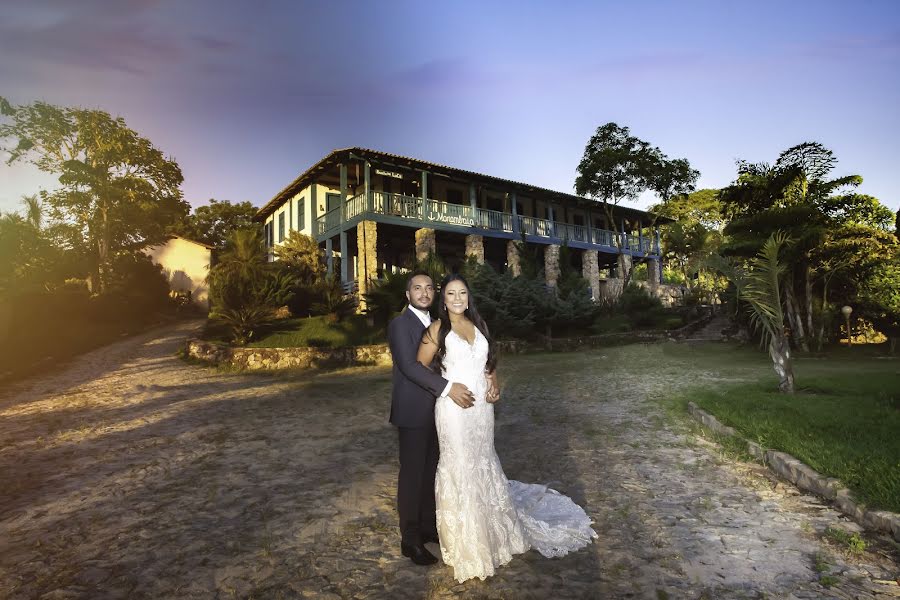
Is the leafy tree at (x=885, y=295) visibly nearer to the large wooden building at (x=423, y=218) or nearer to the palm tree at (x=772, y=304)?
the palm tree at (x=772, y=304)

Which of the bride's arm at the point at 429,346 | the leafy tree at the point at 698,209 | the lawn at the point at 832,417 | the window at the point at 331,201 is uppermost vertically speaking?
the leafy tree at the point at 698,209

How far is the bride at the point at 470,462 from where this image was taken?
2967 mm

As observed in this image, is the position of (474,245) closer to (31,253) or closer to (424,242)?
(424,242)

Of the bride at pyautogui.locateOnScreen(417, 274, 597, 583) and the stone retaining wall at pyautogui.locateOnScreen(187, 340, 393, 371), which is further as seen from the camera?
the stone retaining wall at pyautogui.locateOnScreen(187, 340, 393, 371)

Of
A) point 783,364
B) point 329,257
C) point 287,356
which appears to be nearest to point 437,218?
point 329,257

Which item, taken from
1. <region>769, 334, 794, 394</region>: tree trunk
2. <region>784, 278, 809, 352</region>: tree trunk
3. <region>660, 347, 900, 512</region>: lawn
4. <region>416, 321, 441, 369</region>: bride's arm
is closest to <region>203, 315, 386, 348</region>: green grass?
<region>660, 347, 900, 512</region>: lawn

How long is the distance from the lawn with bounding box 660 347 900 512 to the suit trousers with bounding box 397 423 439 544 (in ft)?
10.2

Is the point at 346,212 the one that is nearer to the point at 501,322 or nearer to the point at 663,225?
the point at 501,322

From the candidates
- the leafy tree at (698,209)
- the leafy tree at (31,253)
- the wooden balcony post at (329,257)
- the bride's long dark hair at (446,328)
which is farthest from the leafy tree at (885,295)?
the leafy tree at (31,253)

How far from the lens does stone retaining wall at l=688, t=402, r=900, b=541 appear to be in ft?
10.5

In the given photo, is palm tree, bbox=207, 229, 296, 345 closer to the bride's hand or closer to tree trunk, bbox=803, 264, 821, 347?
the bride's hand

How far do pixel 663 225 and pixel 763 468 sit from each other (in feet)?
120

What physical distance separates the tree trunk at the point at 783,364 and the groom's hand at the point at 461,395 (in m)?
6.72

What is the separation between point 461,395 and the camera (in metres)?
2.96
